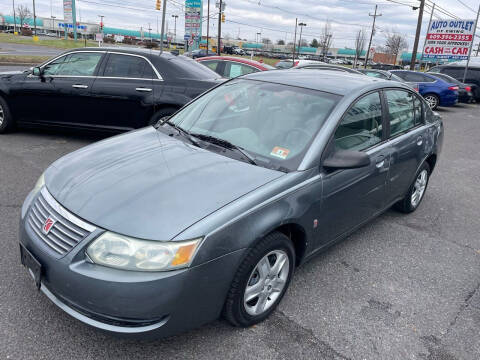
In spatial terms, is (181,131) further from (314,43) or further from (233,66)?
(314,43)

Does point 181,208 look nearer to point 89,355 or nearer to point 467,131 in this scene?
point 89,355

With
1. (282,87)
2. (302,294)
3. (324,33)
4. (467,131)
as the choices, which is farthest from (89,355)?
(324,33)

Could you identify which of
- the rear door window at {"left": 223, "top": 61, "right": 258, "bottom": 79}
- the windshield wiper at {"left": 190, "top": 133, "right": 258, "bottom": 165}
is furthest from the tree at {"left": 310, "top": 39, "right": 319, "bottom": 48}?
the windshield wiper at {"left": 190, "top": 133, "right": 258, "bottom": 165}

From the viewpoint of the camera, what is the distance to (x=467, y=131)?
11.7 meters

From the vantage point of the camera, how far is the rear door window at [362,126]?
10.3 feet

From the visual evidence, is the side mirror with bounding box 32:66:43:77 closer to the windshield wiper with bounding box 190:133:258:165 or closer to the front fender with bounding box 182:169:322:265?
the windshield wiper with bounding box 190:133:258:165

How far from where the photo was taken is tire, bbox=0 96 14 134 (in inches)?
263

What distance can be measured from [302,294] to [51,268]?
1.79m

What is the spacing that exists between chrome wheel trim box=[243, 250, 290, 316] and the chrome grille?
102 cm

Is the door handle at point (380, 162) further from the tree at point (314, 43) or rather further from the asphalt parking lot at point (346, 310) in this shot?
the tree at point (314, 43)

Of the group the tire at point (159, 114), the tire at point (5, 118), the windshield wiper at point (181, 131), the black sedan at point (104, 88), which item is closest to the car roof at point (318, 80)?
the windshield wiper at point (181, 131)

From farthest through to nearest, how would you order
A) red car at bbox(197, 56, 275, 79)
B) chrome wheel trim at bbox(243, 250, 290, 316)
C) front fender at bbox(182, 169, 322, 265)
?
red car at bbox(197, 56, 275, 79) < chrome wheel trim at bbox(243, 250, 290, 316) < front fender at bbox(182, 169, 322, 265)

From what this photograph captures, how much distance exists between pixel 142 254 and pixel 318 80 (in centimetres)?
228

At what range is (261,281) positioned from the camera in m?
2.58
